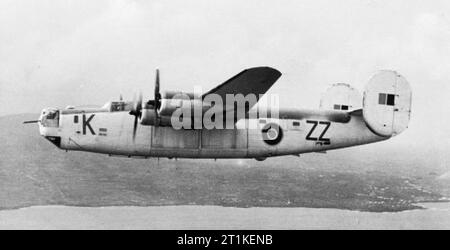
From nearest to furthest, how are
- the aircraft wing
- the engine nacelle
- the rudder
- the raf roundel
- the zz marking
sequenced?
1. the aircraft wing
2. the engine nacelle
3. the raf roundel
4. the zz marking
5. the rudder

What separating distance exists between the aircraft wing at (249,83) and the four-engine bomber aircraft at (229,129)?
2cm

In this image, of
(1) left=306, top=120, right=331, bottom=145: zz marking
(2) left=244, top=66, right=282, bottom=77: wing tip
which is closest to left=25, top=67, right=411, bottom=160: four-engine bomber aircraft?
(1) left=306, top=120, right=331, bottom=145: zz marking

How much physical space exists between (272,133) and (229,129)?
3.63 ft

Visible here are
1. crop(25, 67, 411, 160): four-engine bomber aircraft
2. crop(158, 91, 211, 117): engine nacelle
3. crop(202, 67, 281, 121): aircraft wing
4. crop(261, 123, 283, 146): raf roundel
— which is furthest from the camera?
crop(261, 123, 283, 146): raf roundel

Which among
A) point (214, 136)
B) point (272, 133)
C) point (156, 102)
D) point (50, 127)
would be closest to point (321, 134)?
point (272, 133)

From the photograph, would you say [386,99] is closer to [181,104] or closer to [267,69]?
[267,69]

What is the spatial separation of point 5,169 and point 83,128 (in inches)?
2771

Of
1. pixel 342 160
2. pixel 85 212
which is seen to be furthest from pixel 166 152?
pixel 342 160

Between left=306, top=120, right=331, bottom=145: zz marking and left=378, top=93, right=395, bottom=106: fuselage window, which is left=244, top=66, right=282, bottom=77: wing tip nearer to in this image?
left=306, top=120, right=331, bottom=145: zz marking

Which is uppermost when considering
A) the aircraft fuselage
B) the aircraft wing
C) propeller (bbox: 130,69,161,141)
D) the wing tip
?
the wing tip

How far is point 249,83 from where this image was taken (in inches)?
370

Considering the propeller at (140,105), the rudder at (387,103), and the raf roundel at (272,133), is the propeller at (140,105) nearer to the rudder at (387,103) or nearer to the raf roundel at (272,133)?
the raf roundel at (272,133)

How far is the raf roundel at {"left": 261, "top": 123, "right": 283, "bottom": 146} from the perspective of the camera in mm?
11258

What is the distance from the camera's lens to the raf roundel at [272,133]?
11.3 metres
